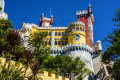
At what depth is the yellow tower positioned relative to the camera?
5941cm

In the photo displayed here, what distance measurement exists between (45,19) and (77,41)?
39185 mm

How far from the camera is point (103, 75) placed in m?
51.0

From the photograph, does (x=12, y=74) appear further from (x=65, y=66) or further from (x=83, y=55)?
(x=83, y=55)

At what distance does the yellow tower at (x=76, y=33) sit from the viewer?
59406 mm

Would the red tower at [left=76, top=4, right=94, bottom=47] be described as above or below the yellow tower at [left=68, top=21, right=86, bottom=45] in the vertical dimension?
above

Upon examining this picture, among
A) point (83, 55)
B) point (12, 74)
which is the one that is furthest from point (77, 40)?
point (12, 74)

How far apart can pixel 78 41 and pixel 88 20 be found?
15.4 meters

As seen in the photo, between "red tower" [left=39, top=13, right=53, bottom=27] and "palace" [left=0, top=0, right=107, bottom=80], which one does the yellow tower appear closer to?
"palace" [left=0, top=0, right=107, bottom=80]

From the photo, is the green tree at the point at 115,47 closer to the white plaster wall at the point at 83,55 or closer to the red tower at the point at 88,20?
the white plaster wall at the point at 83,55

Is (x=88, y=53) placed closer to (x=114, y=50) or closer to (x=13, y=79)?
(x=114, y=50)

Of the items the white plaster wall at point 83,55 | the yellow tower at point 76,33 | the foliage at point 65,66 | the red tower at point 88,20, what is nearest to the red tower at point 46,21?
the red tower at point 88,20

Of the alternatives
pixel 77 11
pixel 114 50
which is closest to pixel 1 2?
pixel 77 11

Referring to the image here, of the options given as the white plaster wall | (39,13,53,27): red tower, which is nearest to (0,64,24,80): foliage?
the white plaster wall

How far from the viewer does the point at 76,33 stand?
6009 cm
